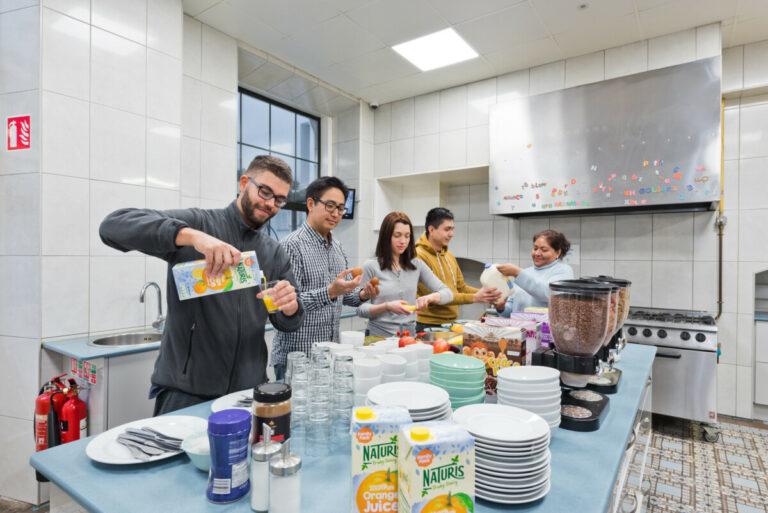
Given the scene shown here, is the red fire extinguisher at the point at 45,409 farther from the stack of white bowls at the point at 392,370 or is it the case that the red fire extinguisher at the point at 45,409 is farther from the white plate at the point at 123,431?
the stack of white bowls at the point at 392,370

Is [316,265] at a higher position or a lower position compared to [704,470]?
higher

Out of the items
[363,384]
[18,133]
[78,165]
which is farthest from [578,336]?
[18,133]

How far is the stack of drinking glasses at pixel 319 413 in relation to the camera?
37.8 inches

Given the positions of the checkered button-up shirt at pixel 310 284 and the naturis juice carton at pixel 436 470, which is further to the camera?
the checkered button-up shirt at pixel 310 284

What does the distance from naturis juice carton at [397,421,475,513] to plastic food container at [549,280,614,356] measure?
777mm

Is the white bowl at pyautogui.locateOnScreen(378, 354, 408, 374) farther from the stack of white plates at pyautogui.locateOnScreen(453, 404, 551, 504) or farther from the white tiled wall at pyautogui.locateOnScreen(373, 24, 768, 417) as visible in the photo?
the white tiled wall at pyautogui.locateOnScreen(373, 24, 768, 417)

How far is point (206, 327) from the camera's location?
1359 millimetres

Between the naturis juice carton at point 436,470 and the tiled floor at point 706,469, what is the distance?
2053mm

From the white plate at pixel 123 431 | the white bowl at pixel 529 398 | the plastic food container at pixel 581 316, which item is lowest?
the white plate at pixel 123 431

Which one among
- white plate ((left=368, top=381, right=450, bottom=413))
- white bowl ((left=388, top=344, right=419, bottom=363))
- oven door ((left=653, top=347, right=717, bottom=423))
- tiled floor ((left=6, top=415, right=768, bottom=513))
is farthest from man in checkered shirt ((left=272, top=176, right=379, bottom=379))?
oven door ((left=653, top=347, right=717, bottom=423))

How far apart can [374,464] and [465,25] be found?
325 centimetres

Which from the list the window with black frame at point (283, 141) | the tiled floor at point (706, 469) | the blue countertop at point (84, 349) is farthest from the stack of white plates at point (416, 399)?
the window with black frame at point (283, 141)

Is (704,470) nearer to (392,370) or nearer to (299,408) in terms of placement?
(392,370)

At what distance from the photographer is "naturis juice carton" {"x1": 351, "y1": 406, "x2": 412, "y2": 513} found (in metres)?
0.68
